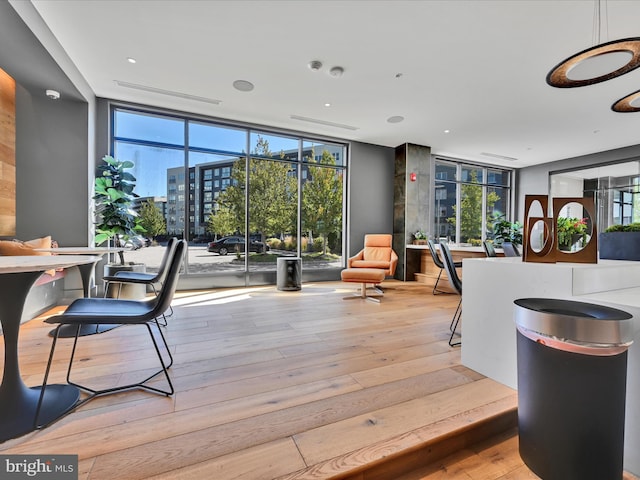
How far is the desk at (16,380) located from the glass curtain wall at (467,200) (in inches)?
287

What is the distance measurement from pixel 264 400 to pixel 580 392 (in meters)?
1.47

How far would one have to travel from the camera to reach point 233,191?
5324mm

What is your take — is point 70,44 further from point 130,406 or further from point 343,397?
point 343,397

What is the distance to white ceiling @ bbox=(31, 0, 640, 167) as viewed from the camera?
8.70ft

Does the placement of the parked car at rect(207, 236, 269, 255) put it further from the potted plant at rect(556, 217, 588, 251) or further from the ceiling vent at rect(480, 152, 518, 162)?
the ceiling vent at rect(480, 152, 518, 162)

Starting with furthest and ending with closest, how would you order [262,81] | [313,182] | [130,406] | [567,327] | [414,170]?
1. [414,170]
2. [313,182]
3. [262,81]
4. [130,406]
5. [567,327]

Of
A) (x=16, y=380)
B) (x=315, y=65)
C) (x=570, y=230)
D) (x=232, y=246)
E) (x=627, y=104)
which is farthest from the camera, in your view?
(x=232, y=246)

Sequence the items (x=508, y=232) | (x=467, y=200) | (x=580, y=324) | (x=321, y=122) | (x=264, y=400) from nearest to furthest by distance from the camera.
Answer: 1. (x=580, y=324)
2. (x=264, y=400)
3. (x=321, y=122)
4. (x=508, y=232)
5. (x=467, y=200)

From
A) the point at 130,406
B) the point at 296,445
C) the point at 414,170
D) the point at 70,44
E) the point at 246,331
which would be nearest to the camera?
the point at 296,445

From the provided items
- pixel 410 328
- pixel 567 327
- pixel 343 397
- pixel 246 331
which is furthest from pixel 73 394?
pixel 410 328

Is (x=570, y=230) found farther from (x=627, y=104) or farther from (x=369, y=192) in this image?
(x=369, y=192)

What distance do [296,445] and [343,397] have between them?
0.46 metres

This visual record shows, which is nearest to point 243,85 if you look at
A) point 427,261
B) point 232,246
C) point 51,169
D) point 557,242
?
point 232,246

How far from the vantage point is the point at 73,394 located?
164cm
